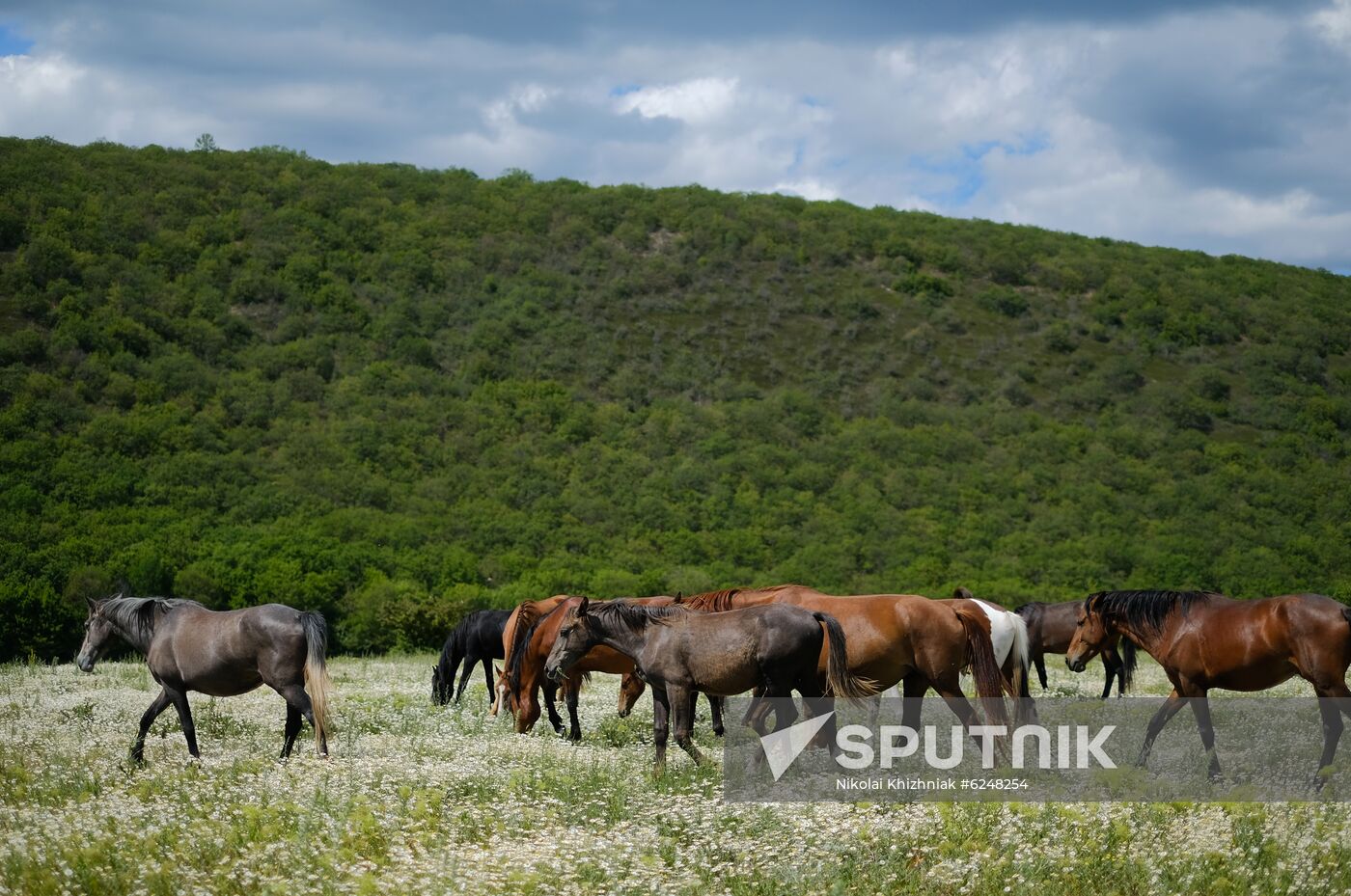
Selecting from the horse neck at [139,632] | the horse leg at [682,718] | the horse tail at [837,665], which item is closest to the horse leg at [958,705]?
the horse tail at [837,665]

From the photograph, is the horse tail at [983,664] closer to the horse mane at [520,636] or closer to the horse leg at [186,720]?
the horse mane at [520,636]

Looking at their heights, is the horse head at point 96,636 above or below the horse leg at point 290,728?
above

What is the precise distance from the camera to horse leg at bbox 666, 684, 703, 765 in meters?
11.9

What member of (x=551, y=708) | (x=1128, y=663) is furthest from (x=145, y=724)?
(x=1128, y=663)

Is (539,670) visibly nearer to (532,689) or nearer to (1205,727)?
(532,689)

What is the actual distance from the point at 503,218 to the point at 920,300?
28.2 meters

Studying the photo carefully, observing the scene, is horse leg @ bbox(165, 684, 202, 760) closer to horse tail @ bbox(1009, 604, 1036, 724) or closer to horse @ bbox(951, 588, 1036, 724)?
horse @ bbox(951, 588, 1036, 724)

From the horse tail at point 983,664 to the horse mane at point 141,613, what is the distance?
28.5 feet

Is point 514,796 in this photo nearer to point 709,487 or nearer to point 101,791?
point 101,791

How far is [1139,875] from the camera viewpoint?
8484 mm

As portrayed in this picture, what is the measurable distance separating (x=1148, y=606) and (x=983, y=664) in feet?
7.86

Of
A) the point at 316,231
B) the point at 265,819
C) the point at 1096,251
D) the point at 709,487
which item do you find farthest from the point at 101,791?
the point at 1096,251

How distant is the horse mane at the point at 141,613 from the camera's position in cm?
1398

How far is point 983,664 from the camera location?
12.4 meters
